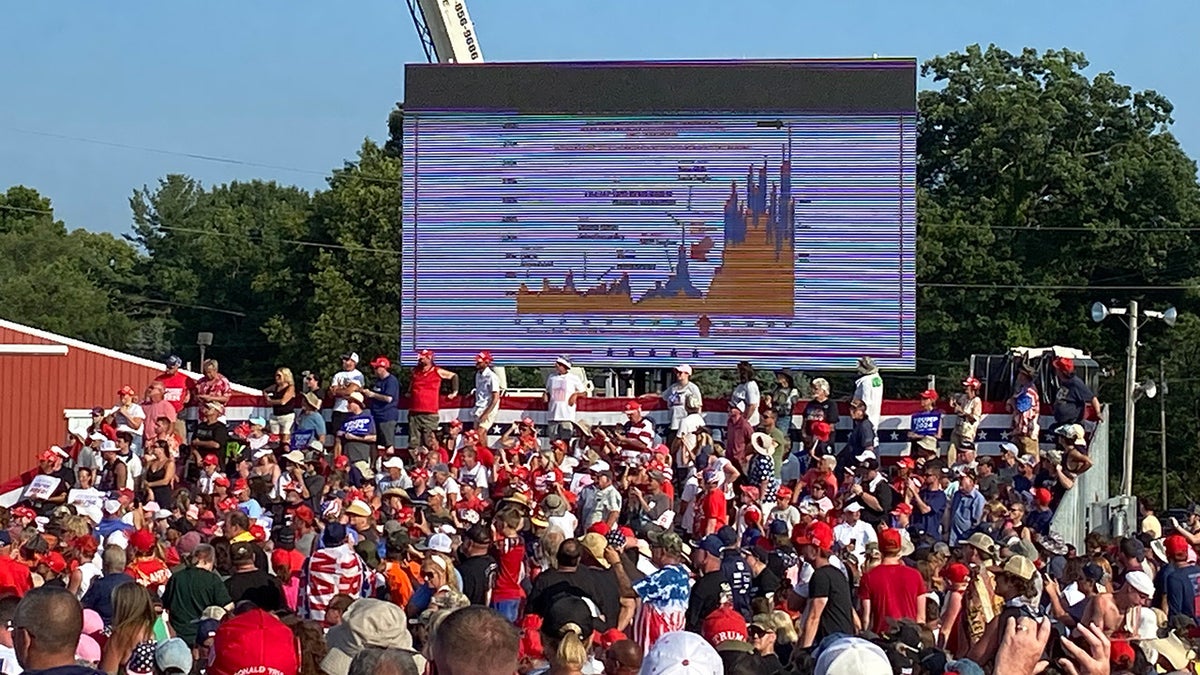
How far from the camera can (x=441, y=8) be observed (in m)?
36.9

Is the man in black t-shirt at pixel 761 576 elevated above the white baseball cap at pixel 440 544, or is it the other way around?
the white baseball cap at pixel 440 544

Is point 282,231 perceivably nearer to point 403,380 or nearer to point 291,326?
point 291,326

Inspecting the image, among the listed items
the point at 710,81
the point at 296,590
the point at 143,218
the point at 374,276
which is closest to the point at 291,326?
the point at 374,276

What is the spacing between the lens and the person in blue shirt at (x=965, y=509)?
16984mm

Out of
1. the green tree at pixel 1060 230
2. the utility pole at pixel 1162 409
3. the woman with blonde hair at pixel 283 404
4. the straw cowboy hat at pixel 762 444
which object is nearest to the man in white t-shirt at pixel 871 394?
the straw cowboy hat at pixel 762 444

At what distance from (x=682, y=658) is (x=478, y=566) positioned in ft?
19.6

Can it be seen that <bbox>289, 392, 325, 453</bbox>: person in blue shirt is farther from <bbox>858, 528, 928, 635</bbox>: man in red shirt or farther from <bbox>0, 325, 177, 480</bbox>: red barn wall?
<bbox>0, 325, 177, 480</bbox>: red barn wall

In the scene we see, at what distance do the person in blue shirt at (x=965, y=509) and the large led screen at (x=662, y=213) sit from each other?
21.2ft

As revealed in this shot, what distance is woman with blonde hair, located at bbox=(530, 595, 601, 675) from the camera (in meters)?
7.16

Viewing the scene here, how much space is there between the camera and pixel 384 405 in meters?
22.1

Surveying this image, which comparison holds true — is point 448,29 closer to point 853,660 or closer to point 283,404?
point 283,404

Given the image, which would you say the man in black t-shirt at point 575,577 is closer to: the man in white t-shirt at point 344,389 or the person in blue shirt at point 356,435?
the person in blue shirt at point 356,435

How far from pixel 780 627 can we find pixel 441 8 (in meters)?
27.8

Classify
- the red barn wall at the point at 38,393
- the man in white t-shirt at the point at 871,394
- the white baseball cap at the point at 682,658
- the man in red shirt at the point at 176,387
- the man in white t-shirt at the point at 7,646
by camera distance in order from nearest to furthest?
1. the white baseball cap at the point at 682,658
2. the man in white t-shirt at the point at 7,646
3. the man in white t-shirt at the point at 871,394
4. the man in red shirt at the point at 176,387
5. the red barn wall at the point at 38,393
